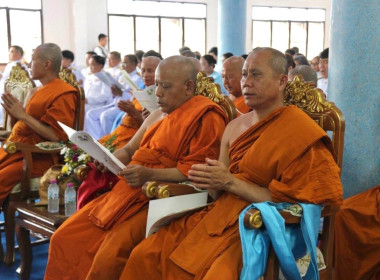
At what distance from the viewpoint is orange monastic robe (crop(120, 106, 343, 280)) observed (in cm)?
209

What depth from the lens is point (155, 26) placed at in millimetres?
15266

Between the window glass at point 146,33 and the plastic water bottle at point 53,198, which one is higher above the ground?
the window glass at point 146,33

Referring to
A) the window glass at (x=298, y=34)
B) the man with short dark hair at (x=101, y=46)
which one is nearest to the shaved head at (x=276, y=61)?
the man with short dark hair at (x=101, y=46)

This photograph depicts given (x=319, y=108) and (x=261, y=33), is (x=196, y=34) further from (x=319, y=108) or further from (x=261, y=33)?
(x=319, y=108)

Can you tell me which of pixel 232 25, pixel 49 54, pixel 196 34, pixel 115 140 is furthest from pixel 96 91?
pixel 196 34

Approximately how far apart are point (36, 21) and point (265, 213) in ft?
40.4

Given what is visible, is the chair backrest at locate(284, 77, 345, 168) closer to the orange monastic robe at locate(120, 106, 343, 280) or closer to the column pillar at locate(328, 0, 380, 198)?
the orange monastic robe at locate(120, 106, 343, 280)

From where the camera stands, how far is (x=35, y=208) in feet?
10.5

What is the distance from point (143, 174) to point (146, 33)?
13088 millimetres

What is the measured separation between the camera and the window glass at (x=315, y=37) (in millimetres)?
18125

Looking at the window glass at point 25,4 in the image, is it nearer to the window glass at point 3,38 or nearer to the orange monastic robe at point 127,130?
the window glass at point 3,38

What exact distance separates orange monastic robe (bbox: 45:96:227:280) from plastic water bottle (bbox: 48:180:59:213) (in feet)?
1.63

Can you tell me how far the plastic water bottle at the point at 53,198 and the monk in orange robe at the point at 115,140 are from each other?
24 centimetres

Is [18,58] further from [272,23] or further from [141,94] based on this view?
[272,23]
